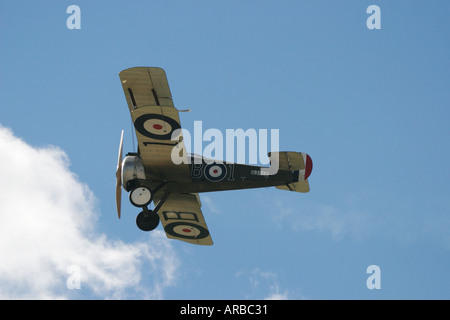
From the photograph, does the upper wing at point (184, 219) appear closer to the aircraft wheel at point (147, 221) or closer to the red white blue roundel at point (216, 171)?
the aircraft wheel at point (147, 221)

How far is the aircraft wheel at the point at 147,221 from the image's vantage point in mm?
21875

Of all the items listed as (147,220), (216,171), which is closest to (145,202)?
(147,220)

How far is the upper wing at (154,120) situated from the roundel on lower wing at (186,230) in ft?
9.81

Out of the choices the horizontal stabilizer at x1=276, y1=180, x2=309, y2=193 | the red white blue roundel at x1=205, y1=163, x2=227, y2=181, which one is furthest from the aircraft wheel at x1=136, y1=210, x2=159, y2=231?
the horizontal stabilizer at x1=276, y1=180, x2=309, y2=193

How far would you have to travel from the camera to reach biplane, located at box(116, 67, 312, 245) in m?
19.3

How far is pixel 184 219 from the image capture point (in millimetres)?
23484

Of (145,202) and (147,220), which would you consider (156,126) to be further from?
(147,220)

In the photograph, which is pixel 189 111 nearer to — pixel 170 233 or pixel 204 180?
pixel 204 180

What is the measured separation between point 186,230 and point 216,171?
363 centimetres

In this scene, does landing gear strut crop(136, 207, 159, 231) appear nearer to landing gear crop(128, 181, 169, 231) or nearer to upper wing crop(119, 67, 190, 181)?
landing gear crop(128, 181, 169, 231)
